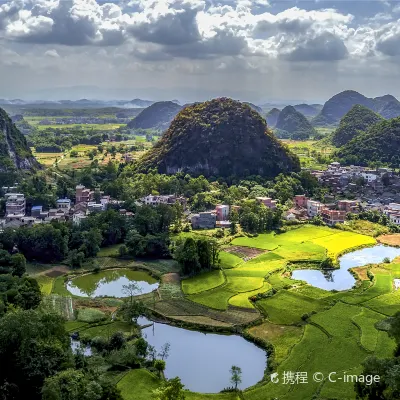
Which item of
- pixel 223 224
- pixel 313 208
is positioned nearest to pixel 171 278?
pixel 223 224

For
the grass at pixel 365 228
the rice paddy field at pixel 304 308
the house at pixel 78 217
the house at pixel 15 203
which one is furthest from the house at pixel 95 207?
the grass at pixel 365 228

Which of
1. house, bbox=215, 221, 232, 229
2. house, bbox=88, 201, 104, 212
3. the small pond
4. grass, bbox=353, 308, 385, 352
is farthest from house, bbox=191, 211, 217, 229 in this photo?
the small pond

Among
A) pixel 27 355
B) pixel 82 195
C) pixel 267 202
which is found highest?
pixel 27 355

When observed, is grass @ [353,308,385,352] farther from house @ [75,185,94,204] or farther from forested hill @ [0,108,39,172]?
forested hill @ [0,108,39,172]

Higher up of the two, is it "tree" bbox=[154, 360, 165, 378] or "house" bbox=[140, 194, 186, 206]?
"house" bbox=[140, 194, 186, 206]

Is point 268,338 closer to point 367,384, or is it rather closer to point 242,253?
point 367,384

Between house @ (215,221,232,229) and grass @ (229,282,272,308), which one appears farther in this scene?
house @ (215,221,232,229)

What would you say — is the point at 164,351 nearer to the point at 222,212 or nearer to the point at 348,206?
the point at 222,212
